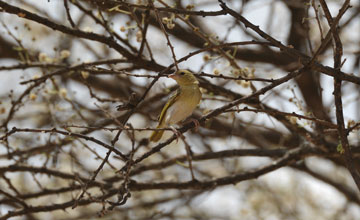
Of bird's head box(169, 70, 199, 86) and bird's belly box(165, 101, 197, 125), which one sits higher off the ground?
bird's head box(169, 70, 199, 86)

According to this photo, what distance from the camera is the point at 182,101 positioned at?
3752 mm

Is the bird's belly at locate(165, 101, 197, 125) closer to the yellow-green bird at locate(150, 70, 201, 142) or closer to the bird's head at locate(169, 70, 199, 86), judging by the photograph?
the yellow-green bird at locate(150, 70, 201, 142)

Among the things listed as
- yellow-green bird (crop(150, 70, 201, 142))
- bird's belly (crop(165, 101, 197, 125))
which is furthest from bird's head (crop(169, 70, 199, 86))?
bird's belly (crop(165, 101, 197, 125))

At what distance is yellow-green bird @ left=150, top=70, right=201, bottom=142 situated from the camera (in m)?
3.72

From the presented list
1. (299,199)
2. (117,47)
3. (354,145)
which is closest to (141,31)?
(117,47)

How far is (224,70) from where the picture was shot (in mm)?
3760

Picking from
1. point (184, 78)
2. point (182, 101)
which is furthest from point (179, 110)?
point (184, 78)

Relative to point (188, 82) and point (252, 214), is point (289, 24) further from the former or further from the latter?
point (188, 82)

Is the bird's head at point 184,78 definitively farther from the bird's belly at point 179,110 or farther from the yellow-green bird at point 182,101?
the bird's belly at point 179,110

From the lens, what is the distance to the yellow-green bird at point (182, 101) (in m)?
3.72

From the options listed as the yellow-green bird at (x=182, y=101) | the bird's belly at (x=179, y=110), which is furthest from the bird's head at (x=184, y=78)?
the bird's belly at (x=179, y=110)

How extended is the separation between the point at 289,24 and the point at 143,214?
3.34m

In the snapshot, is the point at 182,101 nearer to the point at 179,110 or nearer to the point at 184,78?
the point at 179,110

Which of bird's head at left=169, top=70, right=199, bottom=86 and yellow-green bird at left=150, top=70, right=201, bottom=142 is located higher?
bird's head at left=169, top=70, right=199, bottom=86
